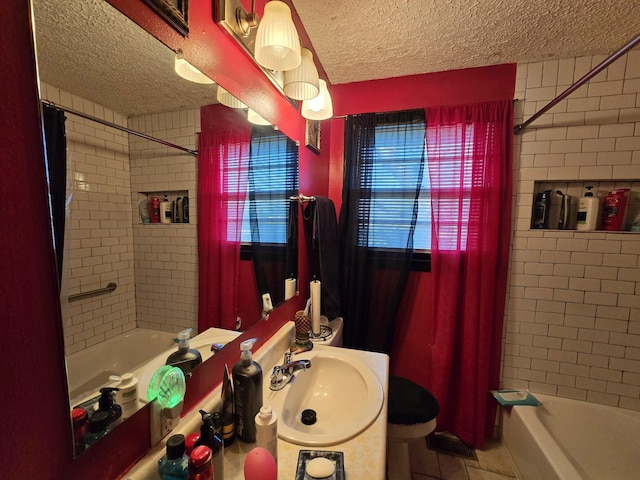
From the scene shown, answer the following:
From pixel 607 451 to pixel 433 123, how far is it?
2.25 m

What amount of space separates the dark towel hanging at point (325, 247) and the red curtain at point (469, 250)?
26.9 inches

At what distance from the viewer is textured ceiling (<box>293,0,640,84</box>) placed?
1.23 metres

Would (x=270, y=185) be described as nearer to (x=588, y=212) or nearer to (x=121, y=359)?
(x=121, y=359)

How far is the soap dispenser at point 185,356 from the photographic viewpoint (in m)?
0.71

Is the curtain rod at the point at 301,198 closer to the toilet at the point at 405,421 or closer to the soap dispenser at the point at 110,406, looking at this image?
the soap dispenser at the point at 110,406

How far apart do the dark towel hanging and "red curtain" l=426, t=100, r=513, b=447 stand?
682 millimetres

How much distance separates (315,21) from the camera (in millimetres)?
1342

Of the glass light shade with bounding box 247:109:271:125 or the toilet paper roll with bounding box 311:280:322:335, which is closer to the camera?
the glass light shade with bounding box 247:109:271:125

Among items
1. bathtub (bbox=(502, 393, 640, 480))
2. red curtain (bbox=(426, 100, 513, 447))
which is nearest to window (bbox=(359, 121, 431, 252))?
red curtain (bbox=(426, 100, 513, 447))

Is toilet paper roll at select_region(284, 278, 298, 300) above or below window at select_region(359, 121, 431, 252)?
below

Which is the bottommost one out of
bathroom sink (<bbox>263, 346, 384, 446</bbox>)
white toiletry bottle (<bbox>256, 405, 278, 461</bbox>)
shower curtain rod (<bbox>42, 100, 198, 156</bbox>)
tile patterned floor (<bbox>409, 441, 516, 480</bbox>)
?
tile patterned floor (<bbox>409, 441, 516, 480</bbox>)

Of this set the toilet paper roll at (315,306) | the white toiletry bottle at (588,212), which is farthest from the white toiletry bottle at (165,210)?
the white toiletry bottle at (588,212)

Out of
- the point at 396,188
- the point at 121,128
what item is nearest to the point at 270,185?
the point at 121,128

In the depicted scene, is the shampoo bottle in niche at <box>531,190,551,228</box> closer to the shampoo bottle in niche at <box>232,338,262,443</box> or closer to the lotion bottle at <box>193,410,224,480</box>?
the shampoo bottle in niche at <box>232,338,262,443</box>
